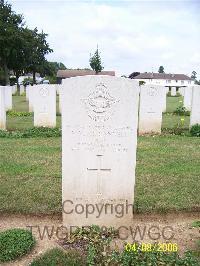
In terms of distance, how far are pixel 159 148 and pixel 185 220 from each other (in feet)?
13.5

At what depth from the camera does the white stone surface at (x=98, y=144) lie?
4043 millimetres

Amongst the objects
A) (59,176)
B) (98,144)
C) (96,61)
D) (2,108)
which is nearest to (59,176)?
(59,176)

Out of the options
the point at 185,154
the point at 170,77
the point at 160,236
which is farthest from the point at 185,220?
the point at 170,77

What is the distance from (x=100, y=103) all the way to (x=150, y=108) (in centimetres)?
725

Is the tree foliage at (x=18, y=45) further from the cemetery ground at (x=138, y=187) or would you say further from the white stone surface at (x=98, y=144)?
the white stone surface at (x=98, y=144)

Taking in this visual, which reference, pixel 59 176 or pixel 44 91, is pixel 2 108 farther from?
pixel 59 176

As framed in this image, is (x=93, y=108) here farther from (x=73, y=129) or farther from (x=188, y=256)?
(x=188, y=256)

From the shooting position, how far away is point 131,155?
4.23m

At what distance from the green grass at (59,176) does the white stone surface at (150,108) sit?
5.34 ft

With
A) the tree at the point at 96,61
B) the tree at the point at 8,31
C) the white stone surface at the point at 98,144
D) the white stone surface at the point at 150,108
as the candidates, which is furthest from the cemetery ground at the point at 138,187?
the tree at the point at 8,31

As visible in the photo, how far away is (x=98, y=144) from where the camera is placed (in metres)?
4.18

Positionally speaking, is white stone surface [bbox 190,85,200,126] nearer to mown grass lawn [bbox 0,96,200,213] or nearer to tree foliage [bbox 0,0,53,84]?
mown grass lawn [bbox 0,96,200,213]

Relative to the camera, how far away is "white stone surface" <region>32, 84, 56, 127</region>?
38.1 ft
